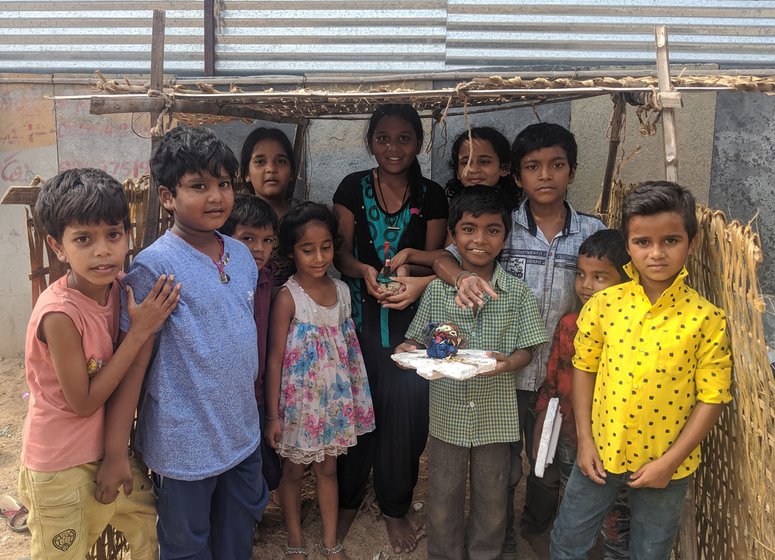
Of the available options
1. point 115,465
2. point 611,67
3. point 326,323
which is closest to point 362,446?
point 326,323

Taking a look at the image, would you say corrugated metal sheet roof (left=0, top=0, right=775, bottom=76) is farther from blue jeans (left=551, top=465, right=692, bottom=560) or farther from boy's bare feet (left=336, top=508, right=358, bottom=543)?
blue jeans (left=551, top=465, right=692, bottom=560)

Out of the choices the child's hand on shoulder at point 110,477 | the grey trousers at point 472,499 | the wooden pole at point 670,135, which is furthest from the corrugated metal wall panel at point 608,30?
the child's hand on shoulder at point 110,477

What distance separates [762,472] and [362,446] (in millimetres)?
1731

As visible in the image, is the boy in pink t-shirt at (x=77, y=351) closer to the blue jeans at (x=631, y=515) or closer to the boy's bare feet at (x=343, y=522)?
the boy's bare feet at (x=343, y=522)

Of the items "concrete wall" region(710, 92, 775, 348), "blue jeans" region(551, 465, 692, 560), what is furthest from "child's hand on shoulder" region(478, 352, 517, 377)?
"concrete wall" region(710, 92, 775, 348)

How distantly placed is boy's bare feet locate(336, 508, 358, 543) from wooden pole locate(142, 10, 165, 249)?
1672 mm

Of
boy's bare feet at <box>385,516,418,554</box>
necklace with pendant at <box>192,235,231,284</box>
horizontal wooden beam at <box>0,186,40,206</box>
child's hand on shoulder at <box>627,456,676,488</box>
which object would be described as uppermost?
horizontal wooden beam at <box>0,186,40,206</box>

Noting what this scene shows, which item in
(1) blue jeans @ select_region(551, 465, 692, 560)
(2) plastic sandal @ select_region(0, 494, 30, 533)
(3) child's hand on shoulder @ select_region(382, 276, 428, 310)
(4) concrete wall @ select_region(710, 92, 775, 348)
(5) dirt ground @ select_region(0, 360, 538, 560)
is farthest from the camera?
(4) concrete wall @ select_region(710, 92, 775, 348)

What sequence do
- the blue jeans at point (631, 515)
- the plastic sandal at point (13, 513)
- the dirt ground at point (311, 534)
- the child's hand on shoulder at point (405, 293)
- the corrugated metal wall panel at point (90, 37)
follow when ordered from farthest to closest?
the corrugated metal wall panel at point (90, 37) < the plastic sandal at point (13, 513) < the dirt ground at point (311, 534) < the child's hand on shoulder at point (405, 293) < the blue jeans at point (631, 515)

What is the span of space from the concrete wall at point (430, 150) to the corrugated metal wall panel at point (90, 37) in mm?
255

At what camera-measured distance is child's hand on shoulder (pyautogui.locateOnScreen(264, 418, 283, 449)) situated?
2.57 m

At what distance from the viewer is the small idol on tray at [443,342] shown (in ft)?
7.60

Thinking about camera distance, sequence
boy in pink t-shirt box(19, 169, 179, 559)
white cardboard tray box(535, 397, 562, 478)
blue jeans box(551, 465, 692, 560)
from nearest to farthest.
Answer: boy in pink t-shirt box(19, 169, 179, 559), blue jeans box(551, 465, 692, 560), white cardboard tray box(535, 397, 562, 478)

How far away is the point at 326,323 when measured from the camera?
268 centimetres
